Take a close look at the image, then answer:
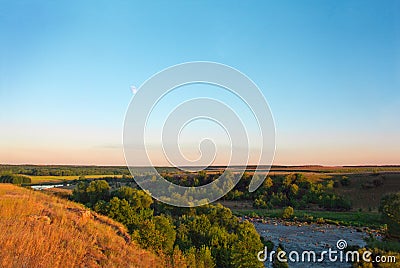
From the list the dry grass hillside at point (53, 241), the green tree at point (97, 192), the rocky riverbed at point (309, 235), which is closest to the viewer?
the dry grass hillside at point (53, 241)

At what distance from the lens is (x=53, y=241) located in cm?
968

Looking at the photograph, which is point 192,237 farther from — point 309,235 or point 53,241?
point 309,235

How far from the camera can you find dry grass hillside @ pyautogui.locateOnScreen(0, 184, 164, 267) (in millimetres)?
7802

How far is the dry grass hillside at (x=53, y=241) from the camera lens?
7802 millimetres

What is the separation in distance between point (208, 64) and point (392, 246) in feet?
55.2

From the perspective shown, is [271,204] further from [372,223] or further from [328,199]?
[372,223]
